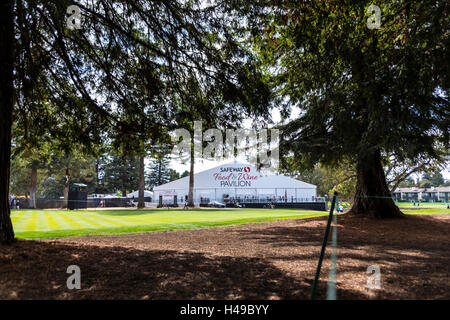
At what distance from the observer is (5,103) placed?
17.1ft

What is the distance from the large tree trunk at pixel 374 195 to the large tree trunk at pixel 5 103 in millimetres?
12370

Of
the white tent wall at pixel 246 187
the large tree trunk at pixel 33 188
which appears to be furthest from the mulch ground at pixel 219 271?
the large tree trunk at pixel 33 188

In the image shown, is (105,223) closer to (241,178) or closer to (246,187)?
(241,178)

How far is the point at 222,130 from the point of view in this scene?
24.4 ft

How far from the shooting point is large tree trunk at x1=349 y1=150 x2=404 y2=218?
42.0 feet

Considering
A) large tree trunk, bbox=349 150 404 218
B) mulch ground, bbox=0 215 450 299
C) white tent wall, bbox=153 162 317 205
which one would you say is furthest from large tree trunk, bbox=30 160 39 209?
large tree trunk, bbox=349 150 404 218

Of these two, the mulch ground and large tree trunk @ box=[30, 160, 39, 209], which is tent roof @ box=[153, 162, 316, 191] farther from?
the mulch ground

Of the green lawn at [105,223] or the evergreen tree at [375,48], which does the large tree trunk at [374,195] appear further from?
the green lawn at [105,223]

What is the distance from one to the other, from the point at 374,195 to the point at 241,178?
81.4 feet

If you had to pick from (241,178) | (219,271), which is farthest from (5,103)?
(241,178)

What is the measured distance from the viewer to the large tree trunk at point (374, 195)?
12798 millimetres
